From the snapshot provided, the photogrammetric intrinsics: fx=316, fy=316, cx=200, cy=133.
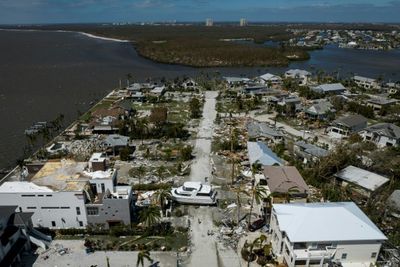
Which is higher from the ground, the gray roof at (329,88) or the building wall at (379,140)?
the gray roof at (329,88)

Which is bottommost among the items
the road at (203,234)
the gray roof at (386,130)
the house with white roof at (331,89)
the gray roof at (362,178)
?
the road at (203,234)

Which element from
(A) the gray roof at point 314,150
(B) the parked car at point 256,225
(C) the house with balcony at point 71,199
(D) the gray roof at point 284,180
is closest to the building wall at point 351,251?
(B) the parked car at point 256,225

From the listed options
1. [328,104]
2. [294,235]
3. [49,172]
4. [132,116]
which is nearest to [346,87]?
[328,104]

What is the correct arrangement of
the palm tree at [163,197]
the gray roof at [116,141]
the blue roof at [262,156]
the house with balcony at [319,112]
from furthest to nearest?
the house with balcony at [319,112] < the gray roof at [116,141] < the blue roof at [262,156] < the palm tree at [163,197]

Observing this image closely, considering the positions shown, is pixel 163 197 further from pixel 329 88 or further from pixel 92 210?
pixel 329 88

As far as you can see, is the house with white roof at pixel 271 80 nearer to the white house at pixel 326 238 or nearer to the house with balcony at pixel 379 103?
the house with balcony at pixel 379 103

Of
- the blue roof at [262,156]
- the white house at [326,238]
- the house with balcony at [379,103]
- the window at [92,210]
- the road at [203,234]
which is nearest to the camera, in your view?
the white house at [326,238]

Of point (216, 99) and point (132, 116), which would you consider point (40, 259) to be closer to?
point (132, 116)
